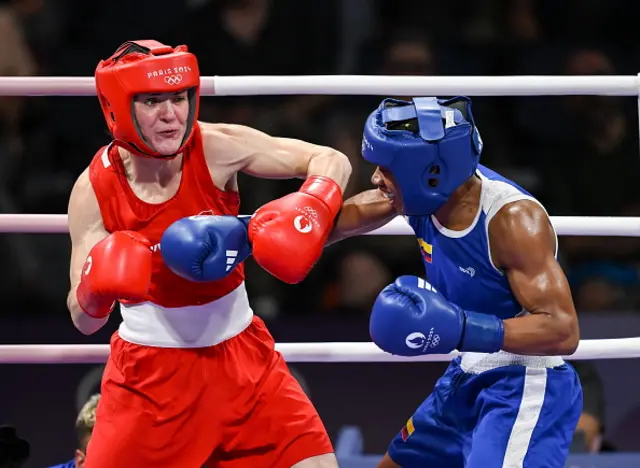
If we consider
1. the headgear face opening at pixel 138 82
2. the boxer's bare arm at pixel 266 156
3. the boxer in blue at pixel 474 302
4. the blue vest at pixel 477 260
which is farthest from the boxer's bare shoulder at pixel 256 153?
the blue vest at pixel 477 260

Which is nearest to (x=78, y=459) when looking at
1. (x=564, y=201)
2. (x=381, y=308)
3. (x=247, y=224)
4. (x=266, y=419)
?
(x=266, y=419)

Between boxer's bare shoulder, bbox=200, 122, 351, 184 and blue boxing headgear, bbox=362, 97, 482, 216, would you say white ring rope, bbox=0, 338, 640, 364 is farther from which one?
blue boxing headgear, bbox=362, 97, 482, 216

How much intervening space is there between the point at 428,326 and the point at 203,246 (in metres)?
0.54

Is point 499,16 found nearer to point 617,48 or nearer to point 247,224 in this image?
point 617,48

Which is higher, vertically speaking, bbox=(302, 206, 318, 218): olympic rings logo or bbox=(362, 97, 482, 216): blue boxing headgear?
bbox=(362, 97, 482, 216): blue boxing headgear

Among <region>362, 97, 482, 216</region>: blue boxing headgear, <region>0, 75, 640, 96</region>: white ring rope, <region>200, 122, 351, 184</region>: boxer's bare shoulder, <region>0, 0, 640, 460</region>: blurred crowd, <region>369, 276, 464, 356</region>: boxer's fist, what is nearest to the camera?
<region>369, 276, 464, 356</region>: boxer's fist

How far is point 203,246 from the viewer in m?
2.38

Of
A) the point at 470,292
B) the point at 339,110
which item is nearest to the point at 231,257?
the point at 470,292

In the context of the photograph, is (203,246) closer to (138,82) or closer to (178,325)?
(178,325)

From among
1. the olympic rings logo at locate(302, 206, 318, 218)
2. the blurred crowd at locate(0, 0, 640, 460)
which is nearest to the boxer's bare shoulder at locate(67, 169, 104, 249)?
the olympic rings logo at locate(302, 206, 318, 218)

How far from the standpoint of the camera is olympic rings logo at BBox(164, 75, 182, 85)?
8.04ft

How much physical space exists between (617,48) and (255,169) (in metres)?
3.38

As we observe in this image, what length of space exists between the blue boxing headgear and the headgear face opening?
45cm

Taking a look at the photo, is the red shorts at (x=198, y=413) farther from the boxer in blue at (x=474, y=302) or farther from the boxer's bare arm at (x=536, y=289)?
the boxer's bare arm at (x=536, y=289)
